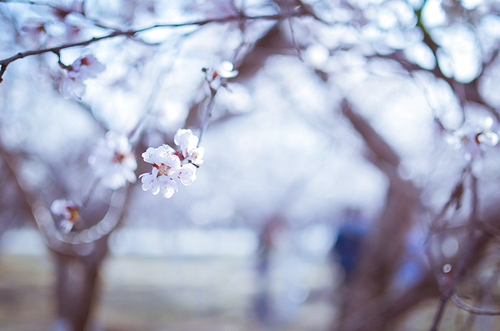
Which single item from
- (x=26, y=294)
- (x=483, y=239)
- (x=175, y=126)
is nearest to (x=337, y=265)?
(x=483, y=239)

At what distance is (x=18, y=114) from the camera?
3.61 metres

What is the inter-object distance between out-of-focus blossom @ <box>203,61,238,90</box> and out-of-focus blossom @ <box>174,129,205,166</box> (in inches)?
6.5

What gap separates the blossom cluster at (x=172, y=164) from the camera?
2.99 feet

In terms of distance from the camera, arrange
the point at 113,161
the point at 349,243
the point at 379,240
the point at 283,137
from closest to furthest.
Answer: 1. the point at 113,161
2. the point at 379,240
3. the point at 349,243
4. the point at 283,137

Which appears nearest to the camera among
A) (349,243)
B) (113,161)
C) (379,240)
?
(113,161)

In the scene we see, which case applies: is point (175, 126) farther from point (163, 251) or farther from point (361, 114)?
point (163, 251)

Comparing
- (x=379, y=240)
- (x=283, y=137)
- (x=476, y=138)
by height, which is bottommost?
(x=283, y=137)

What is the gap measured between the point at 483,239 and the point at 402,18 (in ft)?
3.96

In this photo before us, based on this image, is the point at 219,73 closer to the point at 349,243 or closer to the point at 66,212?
the point at 66,212

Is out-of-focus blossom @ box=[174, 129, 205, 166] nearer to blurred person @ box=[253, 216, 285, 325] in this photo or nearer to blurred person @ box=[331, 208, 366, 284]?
blurred person @ box=[331, 208, 366, 284]

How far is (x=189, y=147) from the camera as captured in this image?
3.02 ft

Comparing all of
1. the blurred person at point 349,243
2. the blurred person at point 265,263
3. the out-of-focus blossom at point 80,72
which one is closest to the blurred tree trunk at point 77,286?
the out-of-focus blossom at point 80,72

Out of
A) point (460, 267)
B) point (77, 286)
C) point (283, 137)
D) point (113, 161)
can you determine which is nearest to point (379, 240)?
point (460, 267)

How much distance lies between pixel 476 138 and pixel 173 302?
7489 mm
